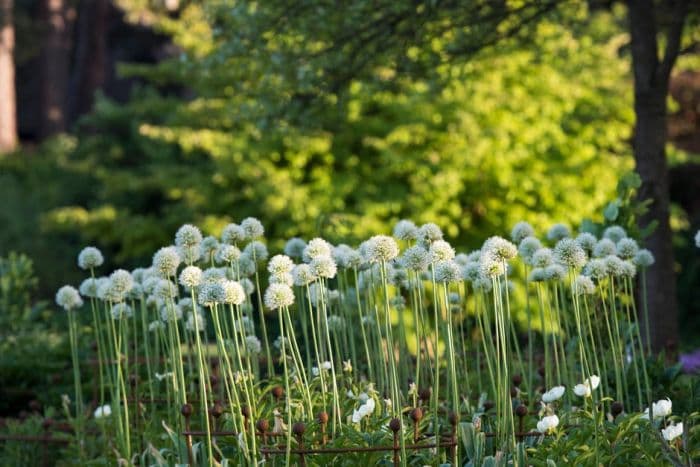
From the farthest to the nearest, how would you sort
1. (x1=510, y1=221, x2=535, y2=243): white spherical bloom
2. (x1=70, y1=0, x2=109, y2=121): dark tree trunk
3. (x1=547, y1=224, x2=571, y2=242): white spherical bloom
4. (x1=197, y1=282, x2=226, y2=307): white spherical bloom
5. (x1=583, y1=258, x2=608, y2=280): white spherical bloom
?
(x1=70, y1=0, x2=109, y2=121): dark tree trunk
(x1=547, y1=224, x2=571, y2=242): white spherical bloom
(x1=510, y1=221, x2=535, y2=243): white spherical bloom
(x1=583, y1=258, x2=608, y2=280): white spherical bloom
(x1=197, y1=282, x2=226, y2=307): white spherical bloom

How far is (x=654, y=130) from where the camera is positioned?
246 inches

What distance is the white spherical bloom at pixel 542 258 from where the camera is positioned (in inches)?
149

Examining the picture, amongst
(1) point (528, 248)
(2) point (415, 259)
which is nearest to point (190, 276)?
(2) point (415, 259)

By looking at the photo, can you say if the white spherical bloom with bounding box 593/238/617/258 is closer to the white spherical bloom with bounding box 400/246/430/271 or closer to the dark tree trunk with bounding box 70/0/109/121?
the white spherical bloom with bounding box 400/246/430/271

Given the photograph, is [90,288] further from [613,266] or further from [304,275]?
[613,266]

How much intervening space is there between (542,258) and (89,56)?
58.7ft

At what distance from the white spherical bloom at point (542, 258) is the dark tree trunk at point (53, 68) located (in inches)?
731

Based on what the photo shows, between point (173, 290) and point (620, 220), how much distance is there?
2465 mm

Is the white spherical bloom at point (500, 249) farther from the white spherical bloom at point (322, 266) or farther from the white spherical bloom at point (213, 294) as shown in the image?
the white spherical bloom at point (213, 294)

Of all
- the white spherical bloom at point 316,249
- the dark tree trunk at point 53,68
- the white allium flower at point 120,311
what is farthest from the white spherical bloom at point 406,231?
the dark tree trunk at point 53,68

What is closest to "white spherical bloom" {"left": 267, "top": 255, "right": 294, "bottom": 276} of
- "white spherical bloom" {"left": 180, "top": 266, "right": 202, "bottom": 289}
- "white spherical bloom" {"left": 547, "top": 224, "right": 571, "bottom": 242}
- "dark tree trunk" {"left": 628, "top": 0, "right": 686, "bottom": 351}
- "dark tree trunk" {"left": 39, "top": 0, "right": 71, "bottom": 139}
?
"white spherical bloom" {"left": 180, "top": 266, "right": 202, "bottom": 289}

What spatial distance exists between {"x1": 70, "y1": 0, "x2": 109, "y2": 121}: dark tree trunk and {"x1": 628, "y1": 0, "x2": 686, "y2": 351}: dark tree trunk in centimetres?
1548

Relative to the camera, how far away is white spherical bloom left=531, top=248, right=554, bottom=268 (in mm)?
3797

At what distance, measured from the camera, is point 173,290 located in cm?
378
